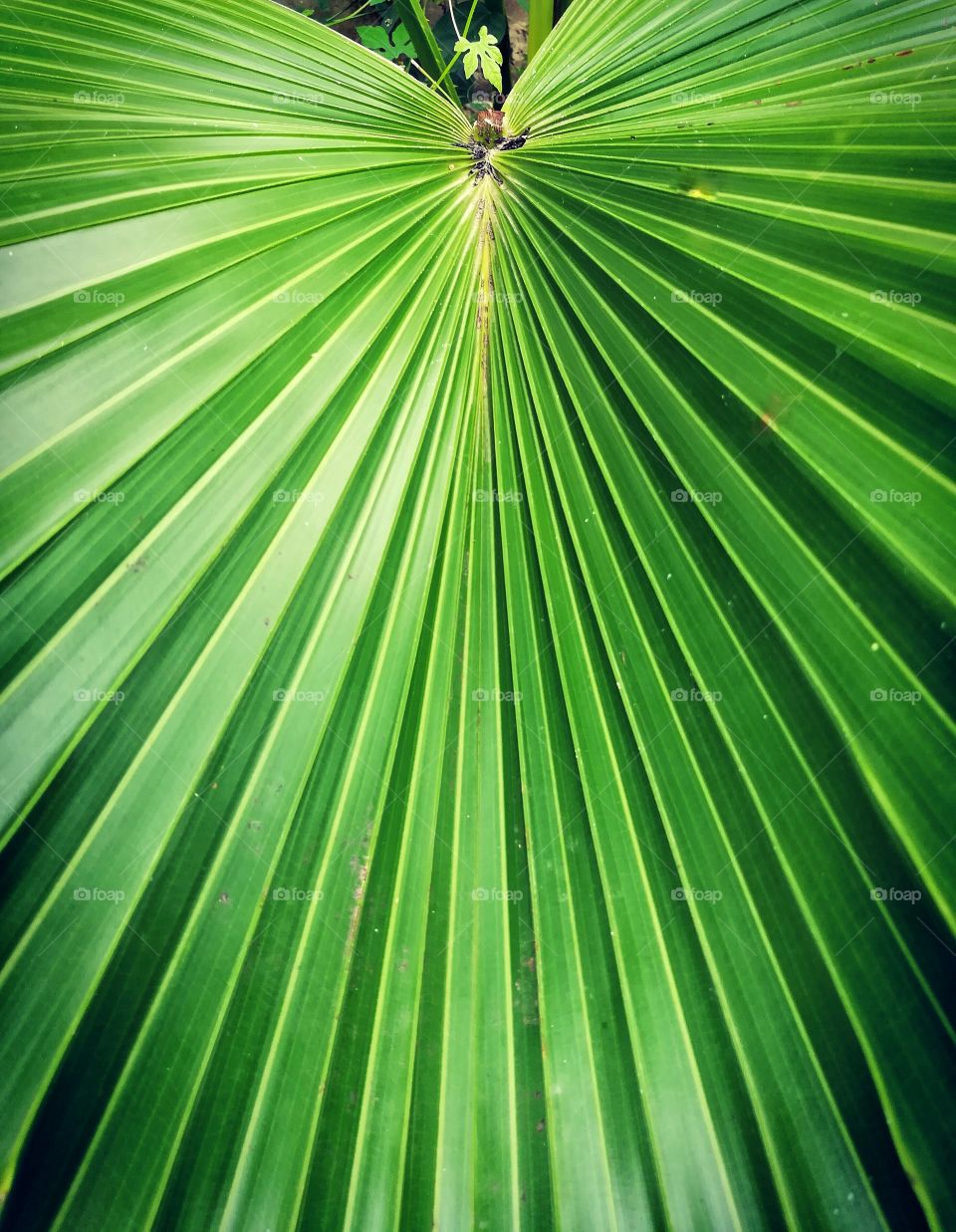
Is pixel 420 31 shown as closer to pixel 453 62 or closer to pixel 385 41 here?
pixel 453 62

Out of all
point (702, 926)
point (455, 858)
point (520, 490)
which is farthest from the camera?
point (520, 490)

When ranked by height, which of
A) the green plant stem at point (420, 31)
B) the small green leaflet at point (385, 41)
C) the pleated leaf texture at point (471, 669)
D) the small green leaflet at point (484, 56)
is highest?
the small green leaflet at point (385, 41)

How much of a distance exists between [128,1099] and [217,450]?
103 cm

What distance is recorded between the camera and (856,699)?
40.8 inches

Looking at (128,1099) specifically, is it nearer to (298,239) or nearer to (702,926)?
(702,926)

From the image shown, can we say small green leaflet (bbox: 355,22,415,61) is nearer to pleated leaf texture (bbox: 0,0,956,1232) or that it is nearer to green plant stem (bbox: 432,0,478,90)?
green plant stem (bbox: 432,0,478,90)

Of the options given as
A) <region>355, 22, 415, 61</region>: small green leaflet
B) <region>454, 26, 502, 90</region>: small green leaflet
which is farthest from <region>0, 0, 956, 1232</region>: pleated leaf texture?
<region>355, 22, 415, 61</region>: small green leaflet

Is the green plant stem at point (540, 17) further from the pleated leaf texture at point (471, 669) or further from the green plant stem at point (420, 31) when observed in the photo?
the pleated leaf texture at point (471, 669)

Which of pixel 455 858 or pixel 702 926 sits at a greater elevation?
Answer: pixel 455 858

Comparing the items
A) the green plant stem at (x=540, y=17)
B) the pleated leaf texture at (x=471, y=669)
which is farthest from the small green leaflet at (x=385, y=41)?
the pleated leaf texture at (x=471, y=669)

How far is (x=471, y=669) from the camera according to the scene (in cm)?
132

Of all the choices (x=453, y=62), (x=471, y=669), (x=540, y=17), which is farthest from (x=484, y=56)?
(x=471, y=669)

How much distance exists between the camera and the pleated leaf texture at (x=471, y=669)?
104 cm

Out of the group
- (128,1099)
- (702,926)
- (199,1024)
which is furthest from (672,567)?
(128,1099)
